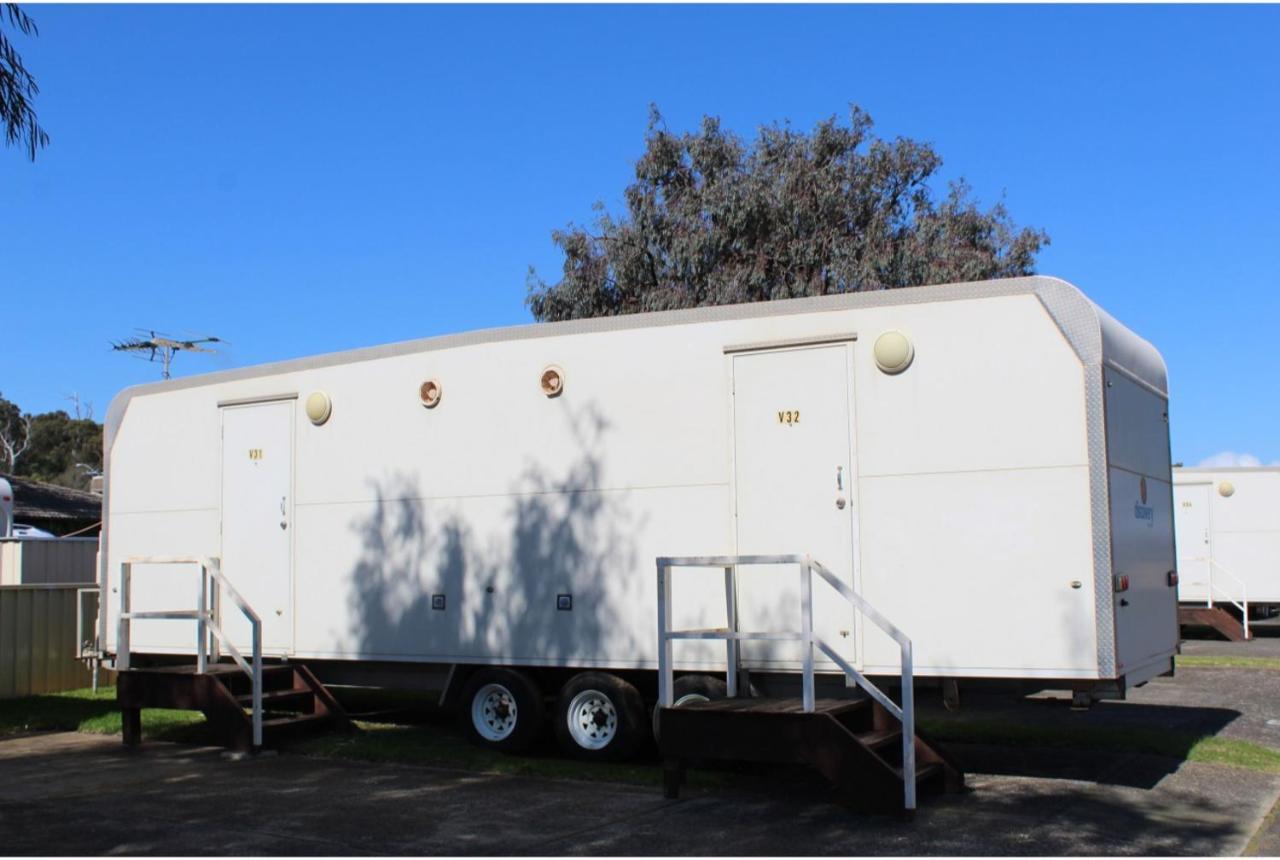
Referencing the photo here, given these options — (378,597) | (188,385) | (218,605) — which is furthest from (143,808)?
(188,385)

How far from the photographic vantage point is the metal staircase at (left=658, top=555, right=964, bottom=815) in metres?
7.70

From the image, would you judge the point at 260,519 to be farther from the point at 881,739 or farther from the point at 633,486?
the point at 881,739

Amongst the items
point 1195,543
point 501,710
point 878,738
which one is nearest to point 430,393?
point 501,710

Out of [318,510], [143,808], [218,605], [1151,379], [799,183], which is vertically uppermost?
[799,183]

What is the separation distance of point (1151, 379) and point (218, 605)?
27.2ft

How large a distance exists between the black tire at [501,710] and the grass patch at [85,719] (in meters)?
2.70

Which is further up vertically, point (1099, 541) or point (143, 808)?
point (1099, 541)

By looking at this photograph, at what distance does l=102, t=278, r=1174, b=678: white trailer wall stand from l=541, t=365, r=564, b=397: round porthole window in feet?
0.21

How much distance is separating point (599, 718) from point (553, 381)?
266 cm

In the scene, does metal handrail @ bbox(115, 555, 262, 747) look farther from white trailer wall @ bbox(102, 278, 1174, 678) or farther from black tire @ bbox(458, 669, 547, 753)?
black tire @ bbox(458, 669, 547, 753)

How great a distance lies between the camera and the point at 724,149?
→ 27391 mm

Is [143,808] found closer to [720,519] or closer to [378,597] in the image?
[378,597]

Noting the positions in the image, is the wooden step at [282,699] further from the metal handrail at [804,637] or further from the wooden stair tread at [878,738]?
the wooden stair tread at [878,738]

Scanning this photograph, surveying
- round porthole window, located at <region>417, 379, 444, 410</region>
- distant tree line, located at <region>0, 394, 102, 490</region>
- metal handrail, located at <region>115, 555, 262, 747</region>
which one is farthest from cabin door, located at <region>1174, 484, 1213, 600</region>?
distant tree line, located at <region>0, 394, 102, 490</region>
